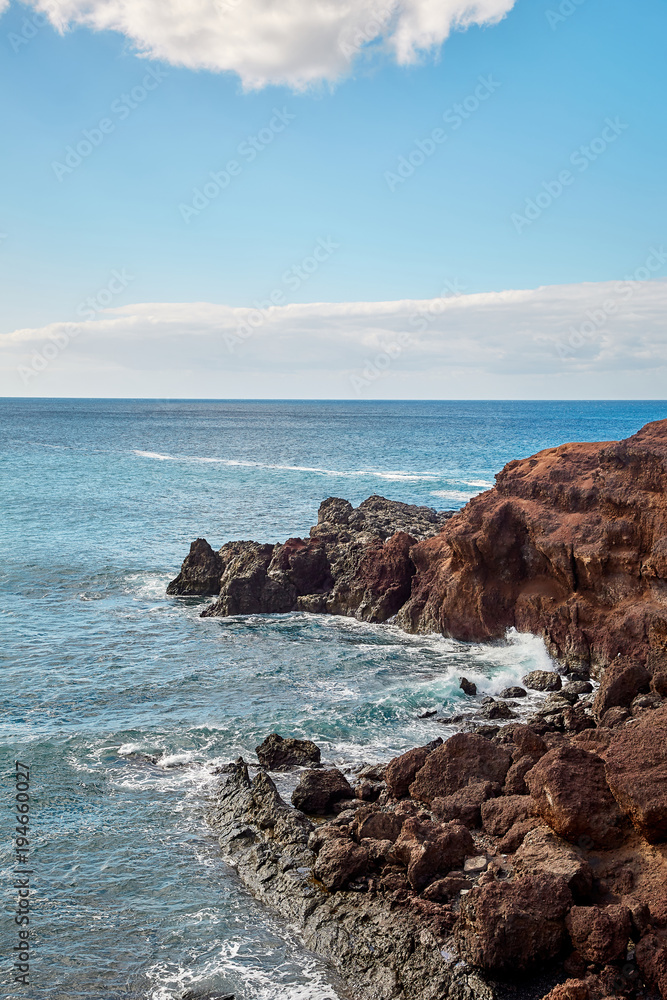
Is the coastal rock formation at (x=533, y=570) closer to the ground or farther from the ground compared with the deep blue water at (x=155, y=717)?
farther from the ground

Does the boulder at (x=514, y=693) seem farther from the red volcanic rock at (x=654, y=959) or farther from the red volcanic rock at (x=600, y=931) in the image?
the red volcanic rock at (x=654, y=959)

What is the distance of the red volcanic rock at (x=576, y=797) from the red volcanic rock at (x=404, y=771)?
3060 mm

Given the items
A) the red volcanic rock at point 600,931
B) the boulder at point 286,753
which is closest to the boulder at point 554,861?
the red volcanic rock at point 600,931

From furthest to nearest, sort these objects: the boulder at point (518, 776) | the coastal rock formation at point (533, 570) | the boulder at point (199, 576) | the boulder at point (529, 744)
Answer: the boulder at point (199, 576) → the coastal rock formation at point (533, 570) → the boulder at point (529, 744) → the boulder at point (518, 776)

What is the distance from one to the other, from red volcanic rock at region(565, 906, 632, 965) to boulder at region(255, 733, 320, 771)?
27.0 ft

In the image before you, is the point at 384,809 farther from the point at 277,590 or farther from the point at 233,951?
the point at 277,590

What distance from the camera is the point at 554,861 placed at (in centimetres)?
1213

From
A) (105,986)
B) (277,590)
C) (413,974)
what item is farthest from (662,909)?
(277,590)

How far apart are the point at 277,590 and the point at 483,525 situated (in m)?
9.68

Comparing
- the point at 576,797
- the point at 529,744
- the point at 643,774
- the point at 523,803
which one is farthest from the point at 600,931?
the point at 529,744

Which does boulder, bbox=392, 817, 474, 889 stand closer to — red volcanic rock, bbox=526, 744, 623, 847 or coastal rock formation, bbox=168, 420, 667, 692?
red volcanic rock, bbox=526, 744, 623, 847

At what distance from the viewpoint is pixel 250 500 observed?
206 feet

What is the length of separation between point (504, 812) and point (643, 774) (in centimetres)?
264

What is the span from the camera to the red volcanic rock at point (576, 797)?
12.9 m
